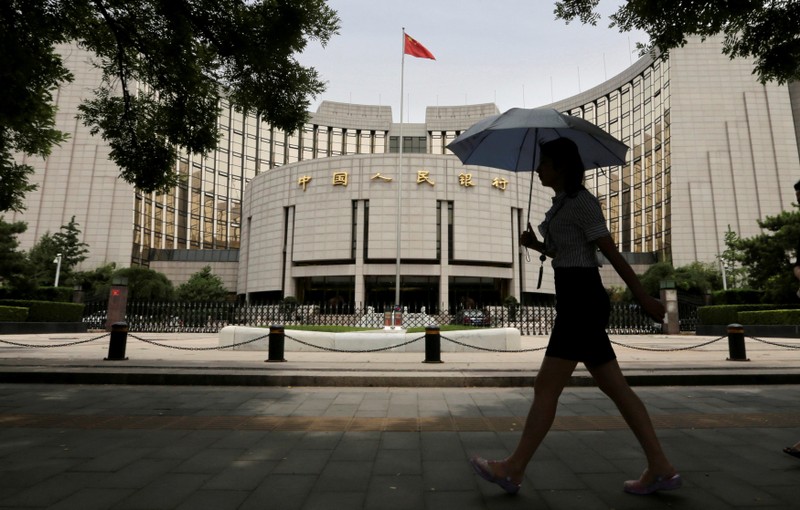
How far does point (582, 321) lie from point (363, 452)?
216 centimetres

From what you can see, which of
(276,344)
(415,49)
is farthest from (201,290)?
(276,344)

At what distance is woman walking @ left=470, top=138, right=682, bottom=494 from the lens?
2.76m

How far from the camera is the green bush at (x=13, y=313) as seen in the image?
20.7 metres

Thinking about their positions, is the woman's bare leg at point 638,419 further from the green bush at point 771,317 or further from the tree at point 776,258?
the tree at point 776,258

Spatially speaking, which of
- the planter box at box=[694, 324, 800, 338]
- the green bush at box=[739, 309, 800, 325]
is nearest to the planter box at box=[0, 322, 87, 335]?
the planter box at box=[694, 324, 800, 338]

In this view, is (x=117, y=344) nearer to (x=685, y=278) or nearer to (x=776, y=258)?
(x=776, y=258)

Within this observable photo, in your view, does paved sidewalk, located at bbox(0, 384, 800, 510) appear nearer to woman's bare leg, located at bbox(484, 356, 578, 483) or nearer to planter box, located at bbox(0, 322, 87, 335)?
woman's bare leg, located at bbox(484, 356, 578, 483)

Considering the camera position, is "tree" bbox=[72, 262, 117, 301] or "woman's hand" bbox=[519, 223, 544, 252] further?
"tree" bbox=[72, 262, 117, 301]

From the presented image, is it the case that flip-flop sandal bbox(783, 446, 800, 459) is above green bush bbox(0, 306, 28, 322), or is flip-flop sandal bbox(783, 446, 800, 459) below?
below

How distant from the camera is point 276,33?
28.8ft

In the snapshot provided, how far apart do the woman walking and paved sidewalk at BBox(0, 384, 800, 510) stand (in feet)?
0.53

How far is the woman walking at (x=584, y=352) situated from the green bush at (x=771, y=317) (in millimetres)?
24770

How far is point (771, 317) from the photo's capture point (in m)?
21.7

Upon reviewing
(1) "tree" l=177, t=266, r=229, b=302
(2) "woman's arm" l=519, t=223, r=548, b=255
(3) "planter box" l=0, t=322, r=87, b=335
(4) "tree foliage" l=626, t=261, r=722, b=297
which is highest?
(4) "tree foliage" l=626, t=261, r=722, b=297
